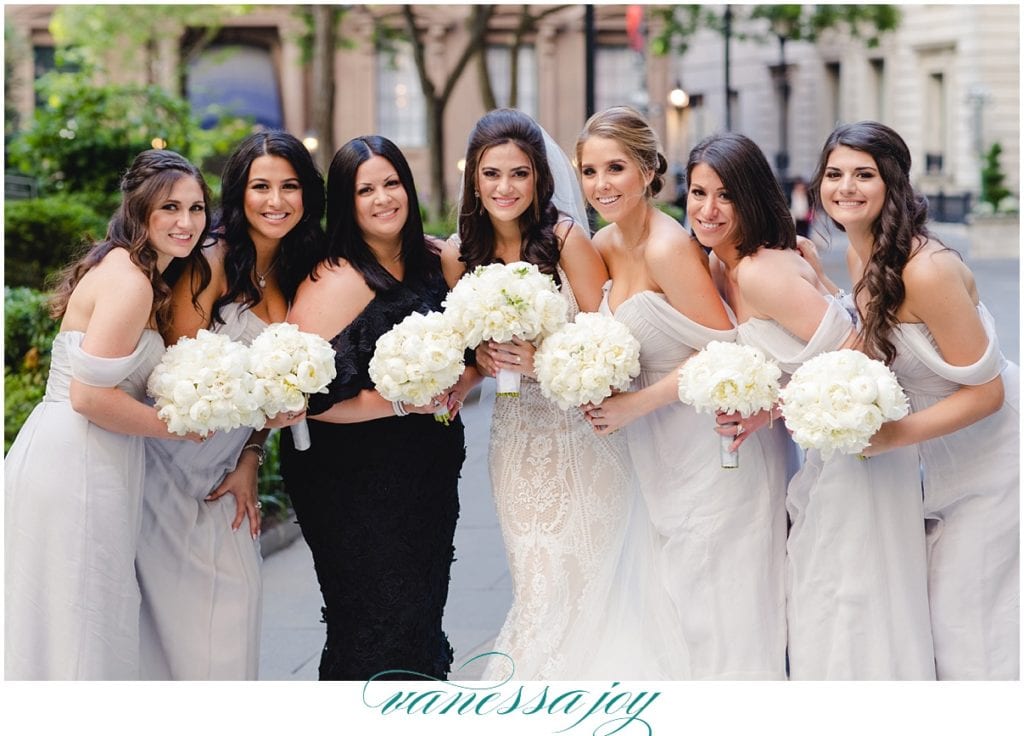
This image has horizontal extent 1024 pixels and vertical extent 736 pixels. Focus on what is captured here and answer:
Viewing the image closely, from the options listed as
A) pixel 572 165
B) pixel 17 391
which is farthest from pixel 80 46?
pixel 572 165

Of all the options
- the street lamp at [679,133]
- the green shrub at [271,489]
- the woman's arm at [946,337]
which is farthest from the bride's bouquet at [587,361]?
the street lamp at [679,133]

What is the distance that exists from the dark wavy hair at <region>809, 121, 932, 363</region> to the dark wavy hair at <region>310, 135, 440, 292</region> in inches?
63.7

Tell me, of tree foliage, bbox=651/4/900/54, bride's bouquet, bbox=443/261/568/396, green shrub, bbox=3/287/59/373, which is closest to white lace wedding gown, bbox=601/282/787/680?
bride's bouquet, bbox=443/261/568/396

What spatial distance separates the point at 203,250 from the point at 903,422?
2.65m

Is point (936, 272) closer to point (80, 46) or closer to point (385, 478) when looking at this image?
point (385, 478)

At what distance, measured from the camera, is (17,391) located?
28.9 ft

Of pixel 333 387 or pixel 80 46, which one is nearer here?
pixel 333 387

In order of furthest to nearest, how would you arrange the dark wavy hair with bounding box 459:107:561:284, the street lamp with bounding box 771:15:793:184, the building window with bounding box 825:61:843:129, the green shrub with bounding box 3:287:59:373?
1. the street lamp with bounding box 771:15:793:184
2. the building window with bounding box 825:61:843:129
3. the green shrub with bounding box 3:287:59:373
4. the dark wavy hair with bounding box 459:107:561:284

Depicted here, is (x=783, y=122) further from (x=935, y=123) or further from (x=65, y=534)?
(x=65, y=534)

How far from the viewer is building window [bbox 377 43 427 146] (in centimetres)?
3819

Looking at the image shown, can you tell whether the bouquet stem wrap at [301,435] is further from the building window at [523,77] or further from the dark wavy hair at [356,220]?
the building window at [523,77]

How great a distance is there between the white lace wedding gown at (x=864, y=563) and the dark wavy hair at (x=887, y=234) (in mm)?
134

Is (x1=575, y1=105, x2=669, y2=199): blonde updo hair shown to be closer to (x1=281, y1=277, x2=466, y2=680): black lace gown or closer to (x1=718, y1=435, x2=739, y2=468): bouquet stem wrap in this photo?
(x1=281, y1=277, x2=466, y2=680): black lace gown

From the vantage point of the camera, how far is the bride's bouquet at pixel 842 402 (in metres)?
4.18
